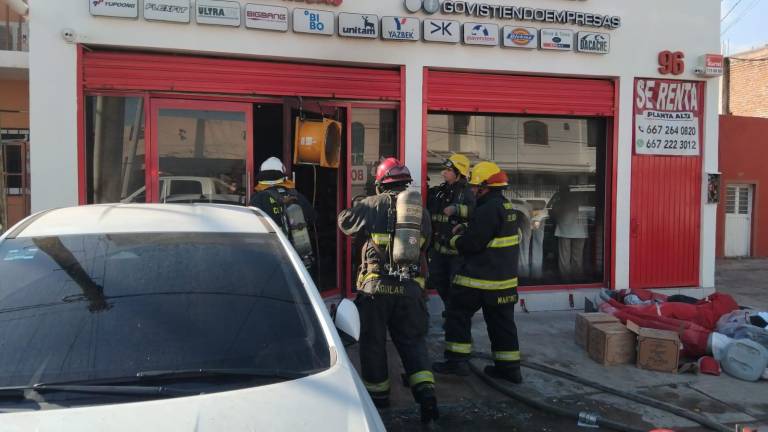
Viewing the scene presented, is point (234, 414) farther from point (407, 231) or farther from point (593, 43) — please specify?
point (593, 43)

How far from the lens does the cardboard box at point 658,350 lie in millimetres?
5445

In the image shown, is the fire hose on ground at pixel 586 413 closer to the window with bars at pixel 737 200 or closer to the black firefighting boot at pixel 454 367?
the black firefighting boot at pixel 454 367

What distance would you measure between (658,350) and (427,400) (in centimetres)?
266

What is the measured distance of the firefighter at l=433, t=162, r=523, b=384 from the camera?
5098mm

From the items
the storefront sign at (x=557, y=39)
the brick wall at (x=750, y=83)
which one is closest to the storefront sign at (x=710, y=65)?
the storefront sign at (x=557, y=39)

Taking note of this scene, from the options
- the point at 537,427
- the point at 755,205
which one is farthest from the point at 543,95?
the point at 755,205

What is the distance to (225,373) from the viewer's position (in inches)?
87.4

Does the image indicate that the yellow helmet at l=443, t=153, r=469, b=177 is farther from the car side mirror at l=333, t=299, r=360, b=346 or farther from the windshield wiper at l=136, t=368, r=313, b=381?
the windshield wiper at l=136, t=368, r=313, b=381

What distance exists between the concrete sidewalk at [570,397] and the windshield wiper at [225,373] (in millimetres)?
2183

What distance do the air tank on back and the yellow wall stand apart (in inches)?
301

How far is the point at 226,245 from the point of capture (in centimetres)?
285

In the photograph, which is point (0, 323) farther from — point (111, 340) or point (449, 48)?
point (449, 48)

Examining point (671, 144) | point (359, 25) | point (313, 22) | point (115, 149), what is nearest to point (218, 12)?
point (313, 22)

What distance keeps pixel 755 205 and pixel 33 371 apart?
48.6 ft
